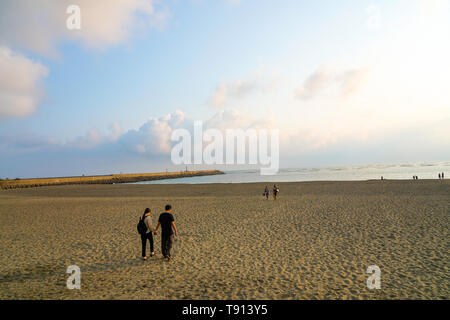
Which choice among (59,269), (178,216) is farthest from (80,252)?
(178,216)

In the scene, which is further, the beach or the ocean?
the ocean

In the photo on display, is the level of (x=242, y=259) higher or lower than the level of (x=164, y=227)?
lower

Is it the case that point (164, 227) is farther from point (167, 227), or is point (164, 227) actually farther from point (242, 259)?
point (242, 259)

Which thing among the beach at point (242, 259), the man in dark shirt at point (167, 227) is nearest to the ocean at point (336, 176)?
the beach at point (242, 259)

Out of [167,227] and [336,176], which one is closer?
[167,227]

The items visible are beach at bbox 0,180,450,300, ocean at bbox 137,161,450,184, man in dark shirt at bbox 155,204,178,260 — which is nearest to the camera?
beach at bbox 0,180,450,300

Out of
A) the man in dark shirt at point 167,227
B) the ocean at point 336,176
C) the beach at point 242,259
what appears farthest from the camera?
the ocean at point 336,176

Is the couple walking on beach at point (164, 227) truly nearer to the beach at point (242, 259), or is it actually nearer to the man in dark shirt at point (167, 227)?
the man in dark shirt at point (167, 227)

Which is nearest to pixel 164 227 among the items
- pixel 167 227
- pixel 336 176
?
pixel 167 227

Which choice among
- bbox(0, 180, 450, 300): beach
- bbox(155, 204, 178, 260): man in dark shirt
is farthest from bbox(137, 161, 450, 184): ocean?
bbox(155, 204, 178, 260): man in dark shirt

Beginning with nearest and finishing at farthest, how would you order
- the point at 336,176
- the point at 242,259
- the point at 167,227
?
the point at 167,227
the point at 242,259
the point at 336,176

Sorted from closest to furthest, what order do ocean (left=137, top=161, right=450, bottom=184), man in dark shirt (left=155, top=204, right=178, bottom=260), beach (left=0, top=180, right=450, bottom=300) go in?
beach (left=0, top=180, right=450, bottom=300)
man in dark shirt (left=155, top=204, right=178, bottom=260)
ocean (left=137, top=161, right=450, bottom=184)

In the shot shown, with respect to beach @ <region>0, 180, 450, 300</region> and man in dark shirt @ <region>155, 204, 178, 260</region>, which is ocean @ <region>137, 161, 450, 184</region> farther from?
man in dark shirt @ <region>155, 204, 178, 260</region>
